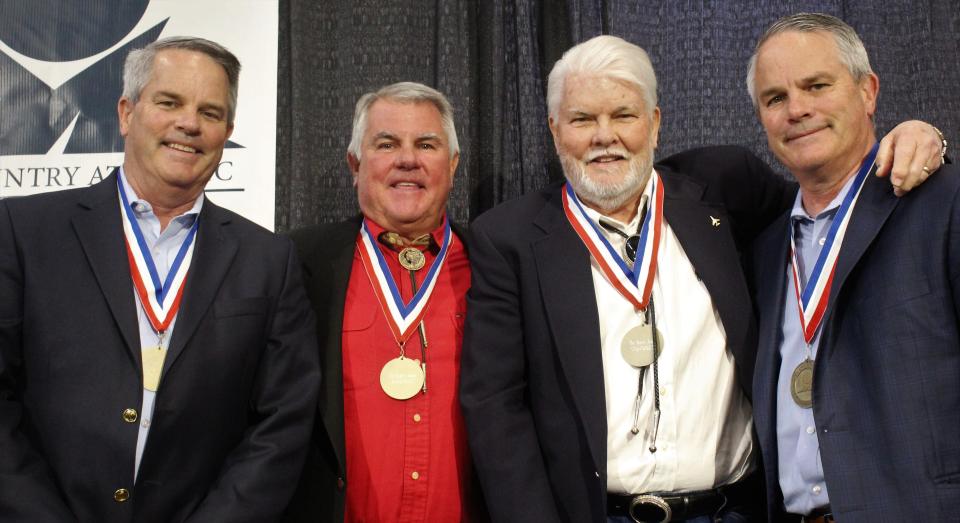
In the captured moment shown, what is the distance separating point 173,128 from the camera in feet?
7.32

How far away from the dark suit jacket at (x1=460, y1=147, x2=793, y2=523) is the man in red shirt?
256 mm

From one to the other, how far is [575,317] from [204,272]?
3.31 feet

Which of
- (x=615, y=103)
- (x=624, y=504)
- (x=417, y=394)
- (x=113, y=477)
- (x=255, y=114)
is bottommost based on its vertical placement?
(x=624, y=504)

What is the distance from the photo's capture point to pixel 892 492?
6.07ft

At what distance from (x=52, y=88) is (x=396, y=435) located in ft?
6.79

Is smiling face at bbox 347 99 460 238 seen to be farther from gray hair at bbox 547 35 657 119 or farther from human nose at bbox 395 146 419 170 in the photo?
gray hair at bbox 547 35 657 119

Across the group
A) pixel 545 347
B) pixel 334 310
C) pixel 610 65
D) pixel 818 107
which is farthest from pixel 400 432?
pixel 818 107

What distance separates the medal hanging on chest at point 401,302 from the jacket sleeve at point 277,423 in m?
0.28

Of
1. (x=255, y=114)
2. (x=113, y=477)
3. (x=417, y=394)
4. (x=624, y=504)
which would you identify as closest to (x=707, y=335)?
(x=624, y=504)

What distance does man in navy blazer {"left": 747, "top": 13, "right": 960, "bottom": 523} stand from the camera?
6.01ft

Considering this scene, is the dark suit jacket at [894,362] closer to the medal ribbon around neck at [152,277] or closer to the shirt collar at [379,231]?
the shirt collar at [379,231]

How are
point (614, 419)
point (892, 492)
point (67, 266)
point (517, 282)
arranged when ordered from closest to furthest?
point (892, 492)
point (67, 266)
point (614, 419)
point (517, 282)

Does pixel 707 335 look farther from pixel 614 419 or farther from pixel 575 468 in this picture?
pixel 575 468

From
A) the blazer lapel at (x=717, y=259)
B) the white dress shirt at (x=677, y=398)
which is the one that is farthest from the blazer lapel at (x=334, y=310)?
the blazer lapel at (x=717, y=259)
